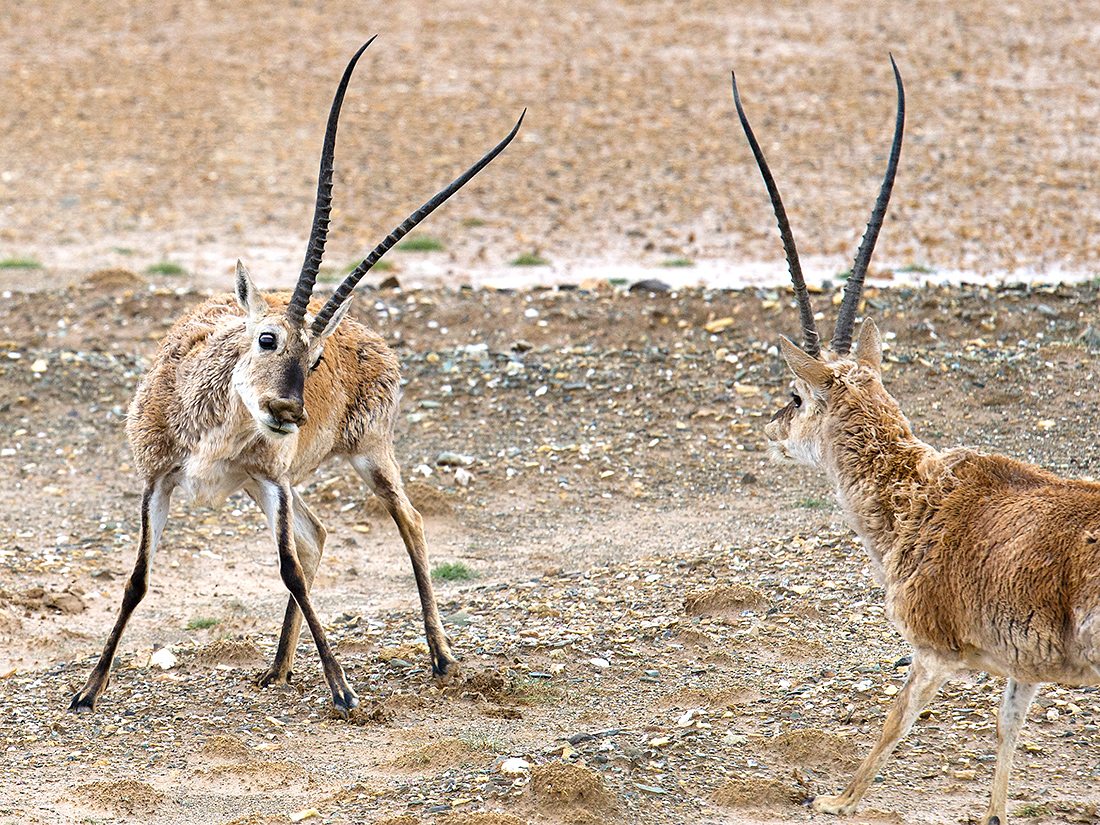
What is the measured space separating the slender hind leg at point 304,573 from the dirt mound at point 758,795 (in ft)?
10.6

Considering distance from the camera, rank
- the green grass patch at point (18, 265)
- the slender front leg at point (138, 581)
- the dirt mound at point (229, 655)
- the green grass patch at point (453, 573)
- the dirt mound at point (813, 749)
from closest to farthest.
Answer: the dirt mound at point (813, 749) → the slender front leg at point (138, 581) → the dirt mound at point (229, 655) → the green grass patch at point (453, 573) → the green grass patch at point (18, 265)

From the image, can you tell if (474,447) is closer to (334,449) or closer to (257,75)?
(334,449)

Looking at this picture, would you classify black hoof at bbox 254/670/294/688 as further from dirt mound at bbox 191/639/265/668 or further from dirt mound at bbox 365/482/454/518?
dirt mound at bbox 365/482/454/518

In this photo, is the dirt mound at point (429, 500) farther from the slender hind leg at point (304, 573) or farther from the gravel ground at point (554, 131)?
the gravel ground at point (554, 131)

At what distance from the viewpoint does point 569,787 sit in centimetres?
659

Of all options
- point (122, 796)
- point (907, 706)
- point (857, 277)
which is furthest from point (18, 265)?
point (907, 706)

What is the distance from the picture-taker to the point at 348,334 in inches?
389

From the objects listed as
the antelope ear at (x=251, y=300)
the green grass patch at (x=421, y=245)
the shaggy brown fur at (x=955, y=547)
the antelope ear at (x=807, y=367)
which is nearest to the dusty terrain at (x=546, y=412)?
the green grass patch at (x=421, y=245)

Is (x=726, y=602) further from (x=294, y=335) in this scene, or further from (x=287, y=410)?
(x=294, y=335)

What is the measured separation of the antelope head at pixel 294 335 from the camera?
26.5 ft

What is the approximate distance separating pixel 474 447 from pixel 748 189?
12.3m

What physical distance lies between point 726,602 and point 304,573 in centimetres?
304

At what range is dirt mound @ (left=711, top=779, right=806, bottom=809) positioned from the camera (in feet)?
21.9

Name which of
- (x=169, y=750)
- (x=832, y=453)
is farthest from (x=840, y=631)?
(x=169, y=750)
